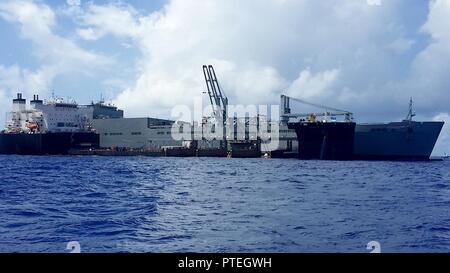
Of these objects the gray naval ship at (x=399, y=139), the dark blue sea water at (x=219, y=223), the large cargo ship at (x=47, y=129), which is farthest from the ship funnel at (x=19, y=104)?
the dark blue sea water at (x=219, y=223)

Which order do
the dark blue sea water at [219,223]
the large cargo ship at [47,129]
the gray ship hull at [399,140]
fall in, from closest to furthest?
the dark blue sea water at [219,223], the gray ship hull at [399,140], the large cargo ship at [47,129]

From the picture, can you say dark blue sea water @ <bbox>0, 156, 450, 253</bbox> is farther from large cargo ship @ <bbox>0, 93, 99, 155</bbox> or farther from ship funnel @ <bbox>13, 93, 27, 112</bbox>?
ship funnel @ <bbox>13, 93, 27, 112</bbox>

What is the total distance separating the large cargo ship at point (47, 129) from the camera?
10588cm

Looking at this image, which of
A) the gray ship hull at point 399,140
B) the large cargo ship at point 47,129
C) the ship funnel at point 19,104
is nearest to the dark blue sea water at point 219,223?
the gray ship hull at point 399,140

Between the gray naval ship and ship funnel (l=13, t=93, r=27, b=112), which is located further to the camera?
ship funnel (l=13, t=93, r=27, b=112)

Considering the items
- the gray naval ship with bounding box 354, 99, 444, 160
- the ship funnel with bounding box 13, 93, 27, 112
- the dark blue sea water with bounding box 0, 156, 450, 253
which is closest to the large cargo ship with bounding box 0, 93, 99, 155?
the ship funnel with bounding box 13, 93, 27, 112

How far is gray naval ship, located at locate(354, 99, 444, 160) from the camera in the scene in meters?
87.5

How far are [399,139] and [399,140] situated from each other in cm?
23

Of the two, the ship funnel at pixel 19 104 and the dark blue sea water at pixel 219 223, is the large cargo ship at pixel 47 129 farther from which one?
the dark blue sea water at pixel 219 223

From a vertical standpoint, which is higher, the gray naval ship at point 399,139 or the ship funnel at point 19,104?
the ship funnel at point 19,104

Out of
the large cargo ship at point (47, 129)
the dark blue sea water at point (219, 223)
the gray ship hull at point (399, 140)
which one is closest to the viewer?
the dark blue sea water at point (219, 223)

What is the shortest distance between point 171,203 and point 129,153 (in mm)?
90191

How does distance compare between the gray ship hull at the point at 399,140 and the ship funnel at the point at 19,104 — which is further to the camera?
the ship funnel at the point at 19,104

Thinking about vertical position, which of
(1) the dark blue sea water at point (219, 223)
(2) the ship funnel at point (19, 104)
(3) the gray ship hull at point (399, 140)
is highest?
(2) the ship funnel at point (19, 104)
